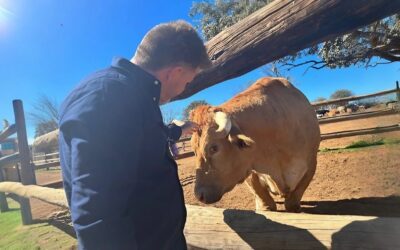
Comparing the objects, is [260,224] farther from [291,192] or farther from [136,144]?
[291,192]

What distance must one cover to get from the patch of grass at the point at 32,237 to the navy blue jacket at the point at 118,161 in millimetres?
4470

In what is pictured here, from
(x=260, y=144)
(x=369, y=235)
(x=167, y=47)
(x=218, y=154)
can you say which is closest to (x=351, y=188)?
(x=260, y=144)

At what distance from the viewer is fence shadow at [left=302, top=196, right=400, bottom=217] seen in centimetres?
475

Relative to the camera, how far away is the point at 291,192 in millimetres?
4977

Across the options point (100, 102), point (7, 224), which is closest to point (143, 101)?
point (100, 102)

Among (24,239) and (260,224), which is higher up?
(260,224)

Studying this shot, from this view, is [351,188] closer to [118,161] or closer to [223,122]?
[223,122]

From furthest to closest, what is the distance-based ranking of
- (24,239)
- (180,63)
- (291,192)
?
(24,239), (291,192), (180,63)

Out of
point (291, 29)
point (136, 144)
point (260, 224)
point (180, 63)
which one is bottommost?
point (260, 224)

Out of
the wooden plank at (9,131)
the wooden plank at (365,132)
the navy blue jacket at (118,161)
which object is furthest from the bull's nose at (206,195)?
the wooden plank at (365,132)

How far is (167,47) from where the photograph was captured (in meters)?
1.70

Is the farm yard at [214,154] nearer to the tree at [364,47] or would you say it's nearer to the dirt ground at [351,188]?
the dirt ground at [351,188]

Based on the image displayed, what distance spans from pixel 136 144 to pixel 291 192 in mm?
3916

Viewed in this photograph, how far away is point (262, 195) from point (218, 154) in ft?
5.16
